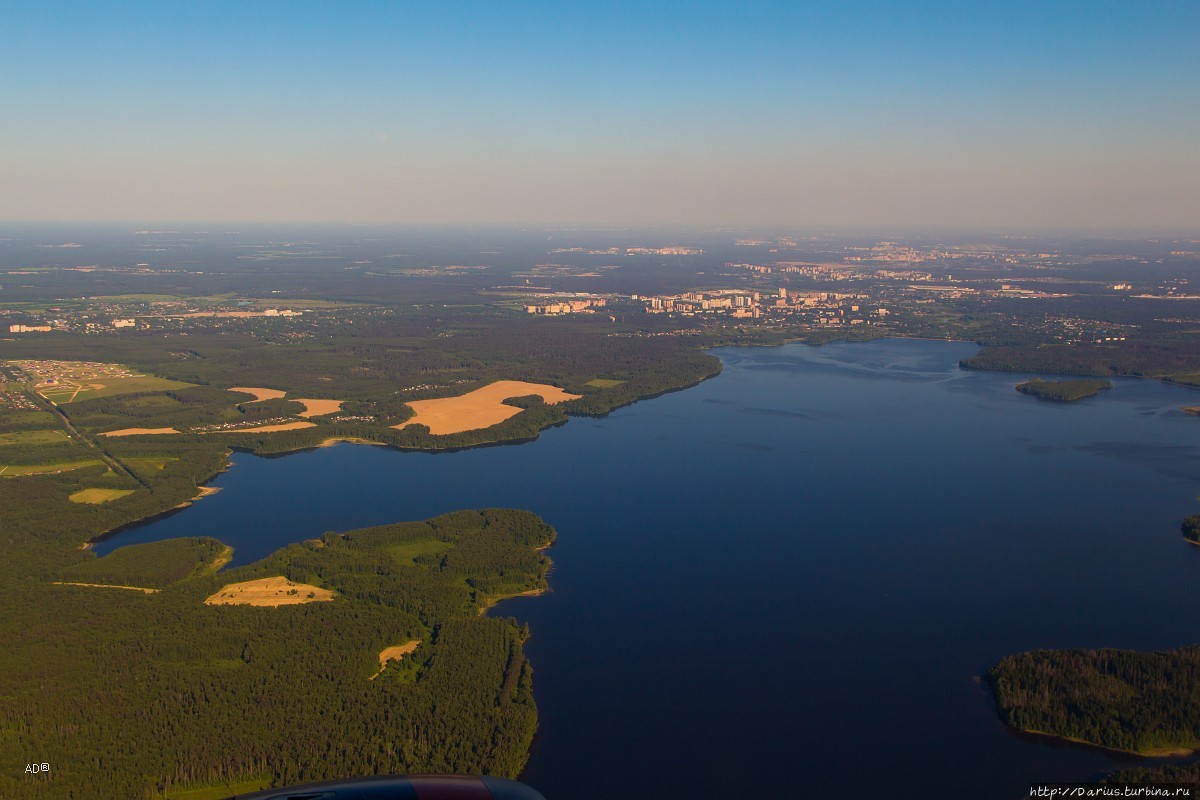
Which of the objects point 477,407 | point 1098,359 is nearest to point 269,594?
point 477,407

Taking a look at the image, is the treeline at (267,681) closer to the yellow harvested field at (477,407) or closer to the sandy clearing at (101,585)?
the sandy clearing at (101,585)

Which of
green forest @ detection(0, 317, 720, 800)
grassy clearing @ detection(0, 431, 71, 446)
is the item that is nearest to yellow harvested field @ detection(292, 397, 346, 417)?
green forest @ detection(0, 317, 720, 800)

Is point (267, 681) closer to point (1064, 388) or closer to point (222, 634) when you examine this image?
point (222, 634)

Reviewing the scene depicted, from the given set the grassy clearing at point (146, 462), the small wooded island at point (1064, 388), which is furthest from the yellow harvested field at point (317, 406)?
the small wooded island at point (1064, 388)

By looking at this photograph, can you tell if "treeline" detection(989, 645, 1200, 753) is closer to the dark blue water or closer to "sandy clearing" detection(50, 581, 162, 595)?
the dark blue water

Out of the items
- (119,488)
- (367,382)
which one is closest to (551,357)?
(367,382)
